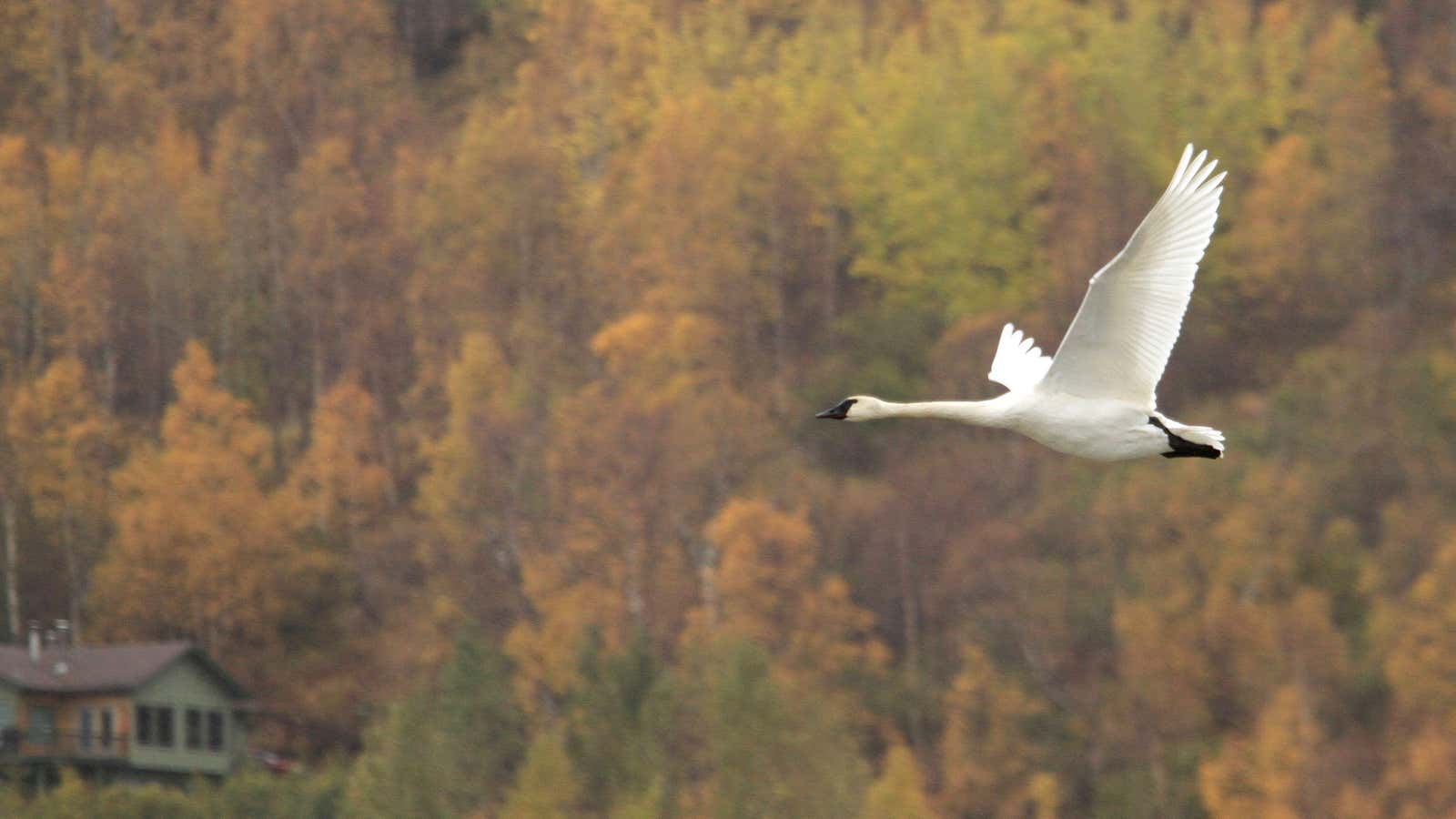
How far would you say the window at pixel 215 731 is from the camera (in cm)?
6569

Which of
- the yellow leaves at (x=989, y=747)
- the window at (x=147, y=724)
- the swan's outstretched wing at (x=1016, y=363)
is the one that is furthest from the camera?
the window at (x=147, y=724)

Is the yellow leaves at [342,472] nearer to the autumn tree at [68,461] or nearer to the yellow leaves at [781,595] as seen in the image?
the autumn tree at [68,461]

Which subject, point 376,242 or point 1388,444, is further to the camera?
point 376,242

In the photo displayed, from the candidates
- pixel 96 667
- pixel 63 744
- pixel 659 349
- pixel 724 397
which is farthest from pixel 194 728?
pixel 659 349

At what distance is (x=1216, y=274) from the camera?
84.6m

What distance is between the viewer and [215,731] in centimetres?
6606

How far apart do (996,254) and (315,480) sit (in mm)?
21137

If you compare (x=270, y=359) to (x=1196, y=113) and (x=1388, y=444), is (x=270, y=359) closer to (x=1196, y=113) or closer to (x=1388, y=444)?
(x=1196, y=113)

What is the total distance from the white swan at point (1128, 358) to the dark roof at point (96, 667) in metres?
44.5

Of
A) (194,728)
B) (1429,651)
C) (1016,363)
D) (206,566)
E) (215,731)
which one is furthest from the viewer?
(206,566)

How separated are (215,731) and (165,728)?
1532 millimetres

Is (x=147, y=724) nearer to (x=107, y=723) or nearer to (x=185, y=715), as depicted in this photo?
(x=107, y=723)

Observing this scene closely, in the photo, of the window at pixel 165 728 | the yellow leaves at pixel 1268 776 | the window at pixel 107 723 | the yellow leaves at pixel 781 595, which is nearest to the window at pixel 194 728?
the window at pixel 165 728

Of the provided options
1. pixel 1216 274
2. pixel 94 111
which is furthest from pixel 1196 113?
pixel 94 111
